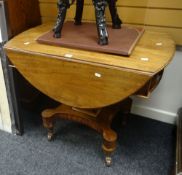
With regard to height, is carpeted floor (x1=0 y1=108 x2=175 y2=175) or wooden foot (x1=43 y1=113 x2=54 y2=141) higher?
wooden foot (x1=43 y1=113 x2=54 y2=141)

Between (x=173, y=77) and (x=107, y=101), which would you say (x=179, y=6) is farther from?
(x=107, y=101)

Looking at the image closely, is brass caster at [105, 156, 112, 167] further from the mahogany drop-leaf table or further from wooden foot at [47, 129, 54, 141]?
wooden foot at [47, 129, 54, 141]

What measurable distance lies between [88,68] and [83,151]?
638mm

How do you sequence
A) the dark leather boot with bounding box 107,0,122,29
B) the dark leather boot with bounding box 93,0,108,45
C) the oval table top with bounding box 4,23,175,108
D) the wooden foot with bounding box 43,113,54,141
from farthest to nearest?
the wooden foot with bounding box 43,113,54,141
the dark leather boot with bounding box 107,0,122,29
the dark leather boot with bounding box 93,0,108,45
the oval table top with bounding box 4,23,175,108

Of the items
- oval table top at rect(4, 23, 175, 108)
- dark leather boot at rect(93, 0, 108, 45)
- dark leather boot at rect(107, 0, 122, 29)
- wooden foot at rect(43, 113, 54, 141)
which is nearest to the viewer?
oval table top at rect(4, 23, 175, 108)

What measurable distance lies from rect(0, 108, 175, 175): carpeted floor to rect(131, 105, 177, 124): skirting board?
4 centimetres

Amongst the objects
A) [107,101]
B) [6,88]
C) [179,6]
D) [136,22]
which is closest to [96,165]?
[107,101]

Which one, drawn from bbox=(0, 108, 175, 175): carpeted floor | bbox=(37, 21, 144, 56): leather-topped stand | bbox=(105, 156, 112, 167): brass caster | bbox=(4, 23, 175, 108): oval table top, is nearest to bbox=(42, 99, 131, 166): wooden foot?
bbox=(105, 156, 112, 167): brass caster

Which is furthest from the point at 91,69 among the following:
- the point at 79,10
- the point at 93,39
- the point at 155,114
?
the point at 155,114

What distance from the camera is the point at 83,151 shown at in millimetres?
1382

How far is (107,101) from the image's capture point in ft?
3.29

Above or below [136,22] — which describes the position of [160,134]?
below

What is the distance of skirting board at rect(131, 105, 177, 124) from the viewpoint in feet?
5.24

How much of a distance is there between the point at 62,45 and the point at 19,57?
8.4 inches
